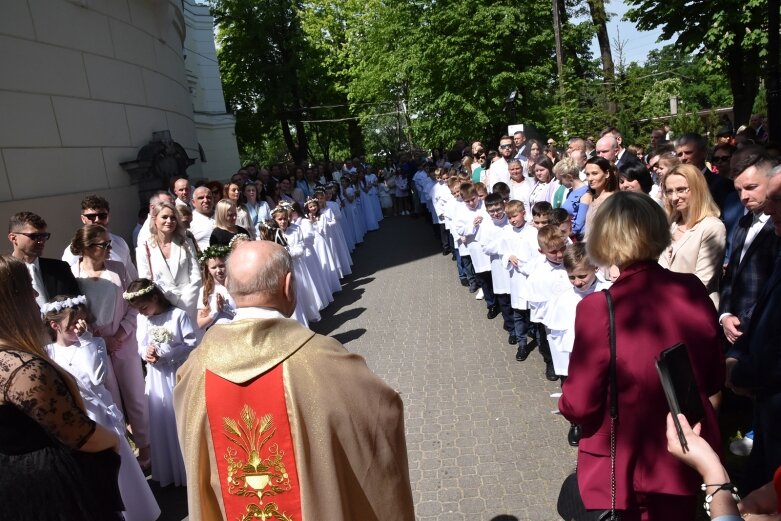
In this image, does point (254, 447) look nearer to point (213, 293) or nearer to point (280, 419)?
point (280, 419)

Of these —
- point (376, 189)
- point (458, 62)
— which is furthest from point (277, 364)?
point (376, 189)

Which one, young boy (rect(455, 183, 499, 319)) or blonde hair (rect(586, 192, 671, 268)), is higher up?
blonde hair (rect(586, 192, 671, 268))

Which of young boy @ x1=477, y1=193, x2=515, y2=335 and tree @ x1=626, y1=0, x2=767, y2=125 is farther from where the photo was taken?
tree @ x1=626, y1=0, x2=767, y2=125

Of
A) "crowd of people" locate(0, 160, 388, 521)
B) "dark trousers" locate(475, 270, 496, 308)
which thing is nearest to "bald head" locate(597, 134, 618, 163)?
"dark trousers" locate(475, 270, 496, 308)

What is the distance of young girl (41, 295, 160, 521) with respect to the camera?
13.0ft

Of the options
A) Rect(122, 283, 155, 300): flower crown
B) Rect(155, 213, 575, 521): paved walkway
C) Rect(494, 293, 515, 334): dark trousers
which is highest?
Rect(122, 283, 155, 300): flower crown

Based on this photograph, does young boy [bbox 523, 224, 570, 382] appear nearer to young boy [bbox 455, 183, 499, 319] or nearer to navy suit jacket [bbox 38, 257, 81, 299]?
young boy [bbox 455, 183, 499, 319]

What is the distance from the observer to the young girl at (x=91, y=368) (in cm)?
395

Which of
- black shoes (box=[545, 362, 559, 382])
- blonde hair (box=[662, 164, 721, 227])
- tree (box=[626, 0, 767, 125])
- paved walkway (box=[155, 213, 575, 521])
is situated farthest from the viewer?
tree (box=[626, 0, 767, 125])

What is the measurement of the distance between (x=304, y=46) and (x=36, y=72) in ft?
94.1

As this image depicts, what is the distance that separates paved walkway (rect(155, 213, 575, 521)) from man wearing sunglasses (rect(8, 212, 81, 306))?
181 cm

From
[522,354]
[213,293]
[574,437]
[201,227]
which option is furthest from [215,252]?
[522,354]

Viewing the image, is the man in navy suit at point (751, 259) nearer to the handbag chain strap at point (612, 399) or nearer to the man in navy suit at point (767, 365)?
the man in navy suit at point (767, 365)

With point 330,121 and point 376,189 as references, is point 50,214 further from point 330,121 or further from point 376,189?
point 330,121
